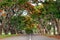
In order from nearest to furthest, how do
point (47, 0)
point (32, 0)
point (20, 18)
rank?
1. point (47, 0)
2. point (32, 0)
3. point (20, 18)

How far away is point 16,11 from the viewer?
55.4 ft

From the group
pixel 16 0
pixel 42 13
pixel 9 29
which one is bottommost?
pixel 9 29

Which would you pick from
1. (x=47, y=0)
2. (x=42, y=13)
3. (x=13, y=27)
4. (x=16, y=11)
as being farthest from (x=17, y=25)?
(x=47, y=0)

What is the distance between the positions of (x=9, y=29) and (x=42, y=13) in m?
3.44

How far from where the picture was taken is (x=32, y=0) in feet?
51.7

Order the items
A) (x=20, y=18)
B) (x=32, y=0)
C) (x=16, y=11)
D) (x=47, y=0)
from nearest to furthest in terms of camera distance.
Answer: (x=47, y=0)
(x=32, y=0)
(x=16, y=11)
(x=20, y=18)

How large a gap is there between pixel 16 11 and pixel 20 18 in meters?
1.28

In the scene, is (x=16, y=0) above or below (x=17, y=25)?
above

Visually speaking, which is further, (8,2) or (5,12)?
(5,12)

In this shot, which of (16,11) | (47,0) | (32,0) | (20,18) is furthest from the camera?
(20,18)

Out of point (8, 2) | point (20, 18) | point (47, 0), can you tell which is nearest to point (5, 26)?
point (20, 18)

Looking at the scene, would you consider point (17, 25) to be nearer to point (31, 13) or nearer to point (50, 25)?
point (31, 13)

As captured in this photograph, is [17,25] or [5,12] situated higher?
[5,12]

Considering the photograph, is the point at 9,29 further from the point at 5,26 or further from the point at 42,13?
the point at 42,13
